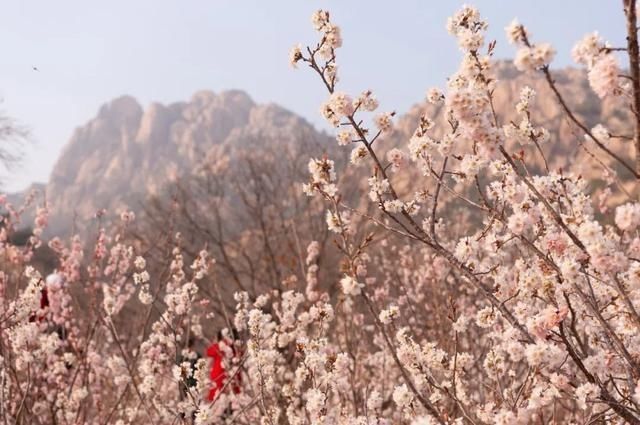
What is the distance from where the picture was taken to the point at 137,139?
139375 millimetres

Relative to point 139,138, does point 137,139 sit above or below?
below

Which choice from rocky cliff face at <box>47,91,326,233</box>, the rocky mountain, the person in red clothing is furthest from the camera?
rocky cliff face at <box>47,91,326,233</box>

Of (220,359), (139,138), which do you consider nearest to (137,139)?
(139,138)

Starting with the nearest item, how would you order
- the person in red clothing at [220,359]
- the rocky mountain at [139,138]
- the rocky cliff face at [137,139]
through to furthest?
1. the person in red clothing at [220,359]
2. the rocky mountain at [139,138]
3. the rocky cliff face at [137,139]

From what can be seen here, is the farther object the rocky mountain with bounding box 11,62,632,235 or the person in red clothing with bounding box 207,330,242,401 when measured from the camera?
the rocky mountain with bounding box 11,62,632,235

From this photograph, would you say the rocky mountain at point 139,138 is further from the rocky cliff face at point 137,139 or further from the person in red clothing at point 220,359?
the person in red clothing at point 220,359

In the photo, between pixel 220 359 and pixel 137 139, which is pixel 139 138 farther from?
pixel 220 359

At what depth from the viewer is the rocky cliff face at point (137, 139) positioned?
129 m

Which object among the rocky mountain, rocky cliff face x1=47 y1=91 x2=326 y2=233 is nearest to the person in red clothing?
the rocky mountain

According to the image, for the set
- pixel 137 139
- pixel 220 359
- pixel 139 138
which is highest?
pixel 139 138

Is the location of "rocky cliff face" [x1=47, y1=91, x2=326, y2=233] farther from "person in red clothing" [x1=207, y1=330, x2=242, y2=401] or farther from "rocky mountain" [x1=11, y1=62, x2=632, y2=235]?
"person in red clothing" [x1=207, y1=330, x2=242, y2=401]

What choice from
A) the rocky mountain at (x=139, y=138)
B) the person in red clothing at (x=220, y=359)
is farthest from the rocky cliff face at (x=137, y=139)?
the person in red clothing at (x=220, y=359)

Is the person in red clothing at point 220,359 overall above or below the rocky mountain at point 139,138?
below

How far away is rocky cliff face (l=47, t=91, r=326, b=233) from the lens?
5074 inches
